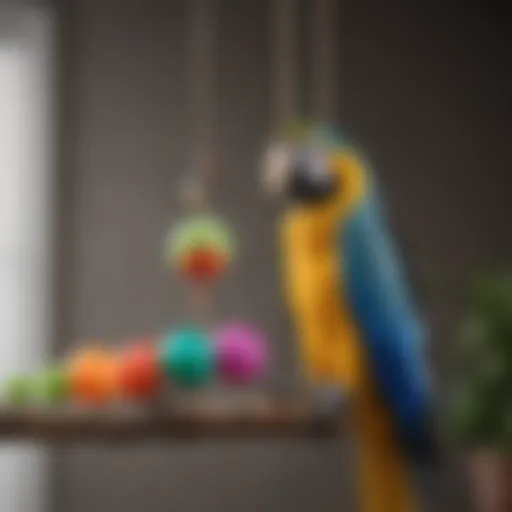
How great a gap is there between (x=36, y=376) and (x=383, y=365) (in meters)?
0.37

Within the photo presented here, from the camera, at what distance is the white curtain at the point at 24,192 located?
198cm

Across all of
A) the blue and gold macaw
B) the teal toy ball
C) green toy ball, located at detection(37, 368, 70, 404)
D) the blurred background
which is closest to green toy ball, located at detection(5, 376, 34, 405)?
green toy ball, located at detection(37, 368, 70, 404)

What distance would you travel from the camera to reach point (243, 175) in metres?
2.01

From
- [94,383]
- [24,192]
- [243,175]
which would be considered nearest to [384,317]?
[94,383]

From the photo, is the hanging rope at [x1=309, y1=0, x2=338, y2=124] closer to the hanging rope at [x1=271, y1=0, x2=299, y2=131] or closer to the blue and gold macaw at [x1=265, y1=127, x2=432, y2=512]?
the hanging rope at [x1=271, y1=0, x2=299, y2=131]

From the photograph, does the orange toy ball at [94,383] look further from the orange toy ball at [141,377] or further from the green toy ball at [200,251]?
the green toy ball at [200,251]

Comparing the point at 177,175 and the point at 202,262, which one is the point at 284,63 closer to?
the point at 177,175

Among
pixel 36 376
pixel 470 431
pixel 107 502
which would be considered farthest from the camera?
pixel 107 502

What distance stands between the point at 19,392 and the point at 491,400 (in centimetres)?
72

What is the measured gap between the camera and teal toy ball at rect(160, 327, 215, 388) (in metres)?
1.28

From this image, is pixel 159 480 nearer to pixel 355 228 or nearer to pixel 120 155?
pixel 120 155

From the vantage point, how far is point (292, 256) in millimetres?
1414

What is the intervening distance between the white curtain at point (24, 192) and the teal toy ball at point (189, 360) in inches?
28.1

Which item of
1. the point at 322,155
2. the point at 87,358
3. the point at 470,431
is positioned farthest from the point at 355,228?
the point at 470,431
